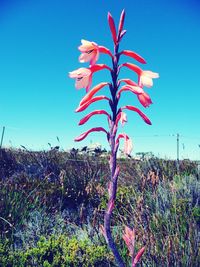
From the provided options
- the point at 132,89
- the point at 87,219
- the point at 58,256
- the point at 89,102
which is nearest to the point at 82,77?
the point at 89,102

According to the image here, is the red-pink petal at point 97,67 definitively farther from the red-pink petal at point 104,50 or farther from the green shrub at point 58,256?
the green shrub at point 58,256

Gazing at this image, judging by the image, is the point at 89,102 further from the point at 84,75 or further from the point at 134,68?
the point at 134,68

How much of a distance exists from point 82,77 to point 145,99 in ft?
1.30

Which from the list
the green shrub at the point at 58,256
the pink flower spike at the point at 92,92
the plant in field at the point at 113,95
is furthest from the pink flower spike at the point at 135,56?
the green shrub at the point at 58,256

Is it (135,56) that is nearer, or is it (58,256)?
(135,56)

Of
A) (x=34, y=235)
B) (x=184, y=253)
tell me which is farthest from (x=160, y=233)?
(x=34, y=235)

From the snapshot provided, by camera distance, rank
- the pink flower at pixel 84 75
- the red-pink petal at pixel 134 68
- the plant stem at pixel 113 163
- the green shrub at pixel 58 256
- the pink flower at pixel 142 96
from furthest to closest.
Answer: the green shrub at pixel 58 256, the red-pink petal at pixel 134 68, the pink flower at pixel 84 75, the pink flower at pixel 142 96, the plant stem at pixel 113 163

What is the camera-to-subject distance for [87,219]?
479 cm

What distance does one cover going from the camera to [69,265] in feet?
10.9

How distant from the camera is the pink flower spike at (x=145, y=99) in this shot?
1.56 metres

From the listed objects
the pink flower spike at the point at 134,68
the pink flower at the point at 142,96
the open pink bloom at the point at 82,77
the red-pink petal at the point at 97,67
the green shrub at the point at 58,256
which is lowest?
the green shrub at the point at 58,256

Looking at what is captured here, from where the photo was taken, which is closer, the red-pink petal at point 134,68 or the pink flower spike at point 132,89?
the pink flower spike at point 132,89

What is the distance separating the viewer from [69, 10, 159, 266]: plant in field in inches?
58.9

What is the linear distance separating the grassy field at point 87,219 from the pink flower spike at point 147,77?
1887 mm
